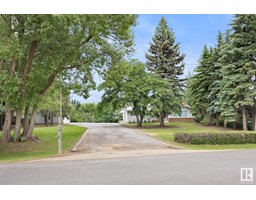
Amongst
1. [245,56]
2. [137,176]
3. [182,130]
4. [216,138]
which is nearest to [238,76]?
[245,56]

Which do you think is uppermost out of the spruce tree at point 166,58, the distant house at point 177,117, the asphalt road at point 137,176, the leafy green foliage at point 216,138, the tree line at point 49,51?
the spruce tree at point 166,58

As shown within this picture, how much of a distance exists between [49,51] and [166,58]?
67.1 ft

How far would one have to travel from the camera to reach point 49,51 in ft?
49.2

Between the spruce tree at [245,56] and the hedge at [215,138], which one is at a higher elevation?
the spruce tree at [245,56]

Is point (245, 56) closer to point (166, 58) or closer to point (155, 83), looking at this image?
point (155, 83)

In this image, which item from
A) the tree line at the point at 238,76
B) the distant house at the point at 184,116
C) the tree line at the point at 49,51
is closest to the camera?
the tree line at the point at 49,51

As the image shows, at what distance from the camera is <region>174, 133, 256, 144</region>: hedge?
1648 cm

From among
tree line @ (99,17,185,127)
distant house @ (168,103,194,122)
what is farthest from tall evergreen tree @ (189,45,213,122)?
distant house @ (168,103,194,122)

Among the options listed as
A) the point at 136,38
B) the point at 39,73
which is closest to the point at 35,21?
the point at 39,73

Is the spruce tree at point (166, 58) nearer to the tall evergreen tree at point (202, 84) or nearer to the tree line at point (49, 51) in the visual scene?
the tall evergreen tree at point (202, 84)

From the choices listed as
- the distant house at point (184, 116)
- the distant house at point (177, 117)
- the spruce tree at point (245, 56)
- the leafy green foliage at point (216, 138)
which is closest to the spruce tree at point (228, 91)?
the spruce tree at point (245, 56)

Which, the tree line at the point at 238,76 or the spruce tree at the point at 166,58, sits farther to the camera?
the spruce tree at the point at 166,58

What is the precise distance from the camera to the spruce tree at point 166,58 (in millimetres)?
32438

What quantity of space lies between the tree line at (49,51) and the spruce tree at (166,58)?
15.2 metres
